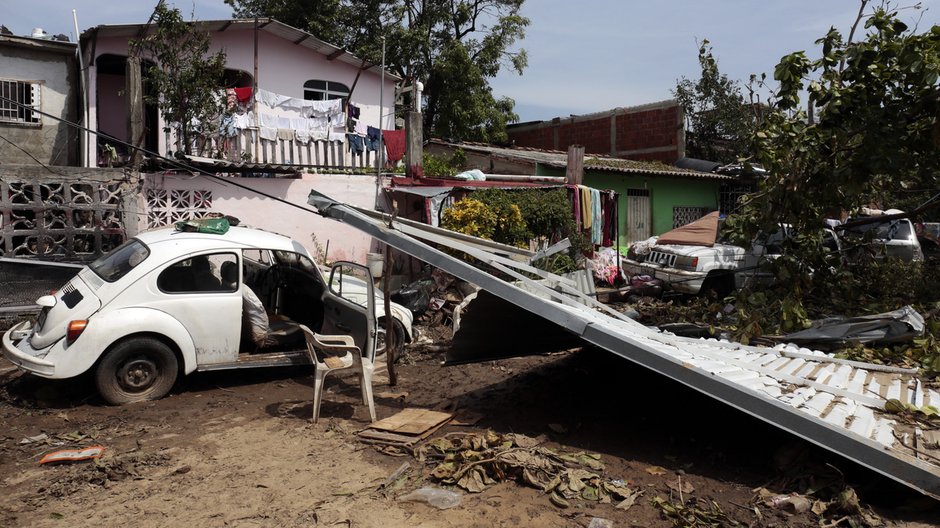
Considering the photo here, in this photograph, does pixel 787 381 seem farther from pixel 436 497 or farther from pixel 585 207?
pixel 585 207

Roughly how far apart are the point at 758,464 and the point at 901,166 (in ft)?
16.8

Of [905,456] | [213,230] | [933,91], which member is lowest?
[905,456]

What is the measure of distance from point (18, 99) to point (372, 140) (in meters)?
7.40

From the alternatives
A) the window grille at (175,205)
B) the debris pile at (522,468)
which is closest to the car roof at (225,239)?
the debris pile at (522,468)

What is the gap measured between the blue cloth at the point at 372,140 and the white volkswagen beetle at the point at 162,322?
705cm

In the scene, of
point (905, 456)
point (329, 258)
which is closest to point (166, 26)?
point (329, 258)

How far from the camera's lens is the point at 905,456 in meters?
3.89

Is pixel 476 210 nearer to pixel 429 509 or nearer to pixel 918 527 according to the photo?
pixel 429 509

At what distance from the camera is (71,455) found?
4922 millimetres

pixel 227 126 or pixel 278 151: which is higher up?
pixel 227 126

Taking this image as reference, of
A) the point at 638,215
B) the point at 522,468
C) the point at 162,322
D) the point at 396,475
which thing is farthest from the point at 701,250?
the point at 162,322

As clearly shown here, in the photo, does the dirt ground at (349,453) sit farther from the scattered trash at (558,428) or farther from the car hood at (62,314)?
the car hood at (62,314)

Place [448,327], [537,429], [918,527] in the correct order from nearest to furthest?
[918,527] < [537,429] < [448,327]

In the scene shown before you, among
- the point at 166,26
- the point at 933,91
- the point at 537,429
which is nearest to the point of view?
the point at 537,429
